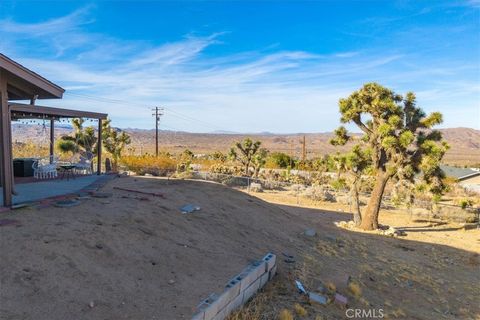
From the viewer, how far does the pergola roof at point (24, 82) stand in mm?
8992

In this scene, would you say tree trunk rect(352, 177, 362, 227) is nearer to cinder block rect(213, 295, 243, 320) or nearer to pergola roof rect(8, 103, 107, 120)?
cinder block rect(213, 295, 243, 320)

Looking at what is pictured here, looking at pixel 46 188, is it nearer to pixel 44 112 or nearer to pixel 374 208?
pixel 44 112

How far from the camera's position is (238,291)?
6.02m

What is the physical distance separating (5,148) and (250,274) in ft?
21.5

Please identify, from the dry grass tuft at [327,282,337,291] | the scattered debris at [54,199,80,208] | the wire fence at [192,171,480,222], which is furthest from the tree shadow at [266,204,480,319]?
the scattered debris at [54,199,80,208]

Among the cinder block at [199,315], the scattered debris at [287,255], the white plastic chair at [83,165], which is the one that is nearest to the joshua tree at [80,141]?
the white plastic chair at [83,165]

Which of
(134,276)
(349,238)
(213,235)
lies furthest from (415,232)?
(134,276)

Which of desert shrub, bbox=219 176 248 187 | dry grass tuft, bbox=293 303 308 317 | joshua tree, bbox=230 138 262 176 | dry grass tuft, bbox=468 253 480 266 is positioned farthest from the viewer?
joshua tree, bbox=230 138 262 176

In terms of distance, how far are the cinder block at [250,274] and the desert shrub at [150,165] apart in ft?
55.7

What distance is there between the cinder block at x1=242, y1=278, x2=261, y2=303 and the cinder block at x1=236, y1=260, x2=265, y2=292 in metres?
0.06

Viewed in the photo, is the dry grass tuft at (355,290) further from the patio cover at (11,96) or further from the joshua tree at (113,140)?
the joshua tree at (113,140)

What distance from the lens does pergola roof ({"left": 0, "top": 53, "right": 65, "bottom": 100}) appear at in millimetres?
8992

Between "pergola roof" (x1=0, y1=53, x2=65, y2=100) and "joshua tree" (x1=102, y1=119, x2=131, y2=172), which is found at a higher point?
"pergola roof" (x1=0, y1=53, x2=65, y2=100)

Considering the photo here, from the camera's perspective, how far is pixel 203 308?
507 centimetres
